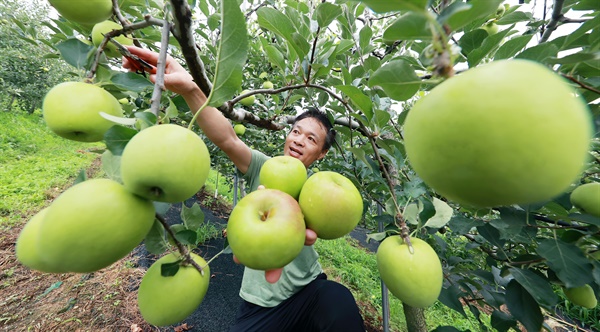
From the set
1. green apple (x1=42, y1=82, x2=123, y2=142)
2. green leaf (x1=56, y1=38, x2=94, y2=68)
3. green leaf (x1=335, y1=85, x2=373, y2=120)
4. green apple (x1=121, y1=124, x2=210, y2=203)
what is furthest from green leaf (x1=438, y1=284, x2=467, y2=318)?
green leaf (x1=56, y1=38, x2=94, y2=68)

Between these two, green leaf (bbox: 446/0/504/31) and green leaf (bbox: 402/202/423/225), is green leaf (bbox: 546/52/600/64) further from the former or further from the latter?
green leaf (bbox: 402/202/423/225)

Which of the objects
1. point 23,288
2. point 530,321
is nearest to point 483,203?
point 530,321

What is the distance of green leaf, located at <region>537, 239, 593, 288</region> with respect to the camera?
0.84 meters

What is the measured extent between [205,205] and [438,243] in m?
6.33

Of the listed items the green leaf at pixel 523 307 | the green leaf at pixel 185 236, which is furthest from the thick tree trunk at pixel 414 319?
the green leaf at pixel 185 236

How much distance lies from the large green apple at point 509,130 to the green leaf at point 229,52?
1.50 ft

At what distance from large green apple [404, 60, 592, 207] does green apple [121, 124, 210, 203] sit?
46 cm

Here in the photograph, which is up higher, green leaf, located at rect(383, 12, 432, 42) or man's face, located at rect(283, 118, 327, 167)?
green leaf, located at rect(383, 12, 432, 42)

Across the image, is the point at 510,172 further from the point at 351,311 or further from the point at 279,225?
the point at 351,311

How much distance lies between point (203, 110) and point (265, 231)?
894 mm

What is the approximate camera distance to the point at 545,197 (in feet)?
1.23

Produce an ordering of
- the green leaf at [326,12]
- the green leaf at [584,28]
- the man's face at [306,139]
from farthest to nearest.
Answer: the man's face at [306,139]
the green leaf at [326,12]
the green leaf at [584,28]

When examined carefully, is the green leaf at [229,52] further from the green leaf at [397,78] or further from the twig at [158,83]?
the green leaf at [397,78]

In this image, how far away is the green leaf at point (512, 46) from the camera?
668 mm
